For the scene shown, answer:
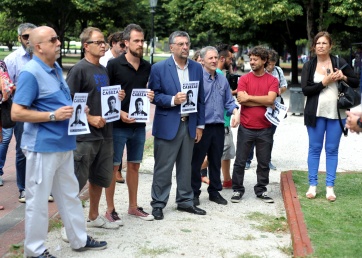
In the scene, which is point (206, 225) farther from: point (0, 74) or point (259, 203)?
point (0, 74)

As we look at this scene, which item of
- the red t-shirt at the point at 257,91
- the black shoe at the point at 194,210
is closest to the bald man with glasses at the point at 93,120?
the black shoe at the point at 194,210

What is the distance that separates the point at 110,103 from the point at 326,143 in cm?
303

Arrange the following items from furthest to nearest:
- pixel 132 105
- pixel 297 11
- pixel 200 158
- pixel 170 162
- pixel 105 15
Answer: pixel 105 15
pixel 297 11
pixel 200 158
pixel 170 162
pixel 132 105

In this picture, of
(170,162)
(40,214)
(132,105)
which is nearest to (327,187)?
(170,162)

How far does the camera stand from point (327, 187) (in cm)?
777

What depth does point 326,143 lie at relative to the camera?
7688 mm

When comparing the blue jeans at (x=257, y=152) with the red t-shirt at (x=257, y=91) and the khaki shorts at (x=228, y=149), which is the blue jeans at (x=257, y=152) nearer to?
the red t-shirt at (x=257, y=91)

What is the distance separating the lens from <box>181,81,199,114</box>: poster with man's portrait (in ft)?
22.5

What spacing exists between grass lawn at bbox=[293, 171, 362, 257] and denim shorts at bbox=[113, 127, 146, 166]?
1.98m

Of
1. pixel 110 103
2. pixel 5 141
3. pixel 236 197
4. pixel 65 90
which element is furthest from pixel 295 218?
pixel 5 141

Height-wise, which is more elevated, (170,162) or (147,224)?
(170,162)

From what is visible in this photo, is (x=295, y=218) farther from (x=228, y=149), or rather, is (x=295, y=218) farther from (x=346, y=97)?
(x=228, y=149)

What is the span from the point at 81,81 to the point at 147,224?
1.83m

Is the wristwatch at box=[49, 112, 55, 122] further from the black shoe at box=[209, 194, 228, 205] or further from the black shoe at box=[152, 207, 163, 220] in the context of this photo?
the black shoe at box=[209, 194, 228, 205]
